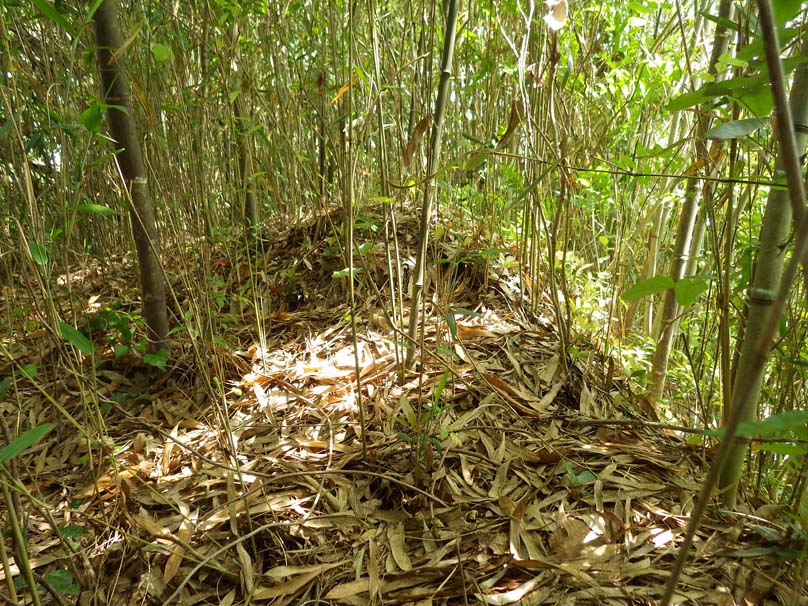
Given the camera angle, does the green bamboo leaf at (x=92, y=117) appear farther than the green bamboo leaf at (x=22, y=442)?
Yes

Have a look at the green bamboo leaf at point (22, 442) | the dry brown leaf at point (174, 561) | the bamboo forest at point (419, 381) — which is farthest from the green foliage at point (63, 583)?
the green bamboo leaf at point (22, 442)

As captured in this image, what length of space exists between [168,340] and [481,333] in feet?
3.72

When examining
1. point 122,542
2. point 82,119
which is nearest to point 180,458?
point 122,542

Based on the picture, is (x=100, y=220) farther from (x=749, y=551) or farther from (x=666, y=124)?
(x=666, y=124)

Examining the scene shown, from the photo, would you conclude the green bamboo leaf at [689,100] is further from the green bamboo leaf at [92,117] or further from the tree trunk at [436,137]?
the green bamboo leaf at [92,117]

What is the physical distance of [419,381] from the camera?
1.21 m

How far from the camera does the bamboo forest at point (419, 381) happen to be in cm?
92

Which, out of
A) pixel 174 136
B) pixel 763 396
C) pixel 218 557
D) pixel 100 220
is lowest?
pixel 218 557

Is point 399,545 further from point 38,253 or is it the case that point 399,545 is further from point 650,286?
point 38,253

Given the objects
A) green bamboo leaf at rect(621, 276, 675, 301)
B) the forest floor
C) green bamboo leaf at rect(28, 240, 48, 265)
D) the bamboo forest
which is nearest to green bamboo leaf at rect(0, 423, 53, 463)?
the bamboo forest

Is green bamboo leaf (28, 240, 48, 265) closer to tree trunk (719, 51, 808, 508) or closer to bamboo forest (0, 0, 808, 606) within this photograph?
bamboo forest (0, 0, 808, 606)

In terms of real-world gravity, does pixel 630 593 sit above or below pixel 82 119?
below

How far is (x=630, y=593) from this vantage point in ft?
2.98

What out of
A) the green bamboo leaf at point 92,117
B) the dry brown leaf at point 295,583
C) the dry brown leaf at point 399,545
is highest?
the green bamboo leaf at point 92,117
